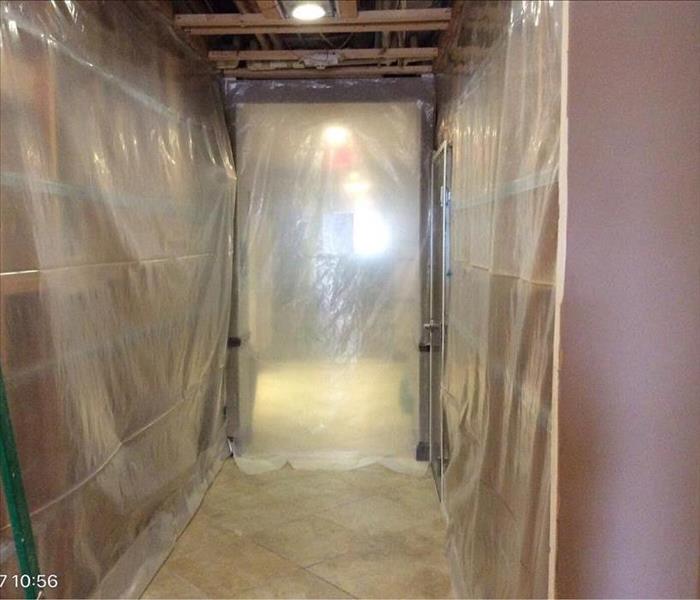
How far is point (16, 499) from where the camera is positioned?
1.49 metres

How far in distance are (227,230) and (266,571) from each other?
78.7 inches

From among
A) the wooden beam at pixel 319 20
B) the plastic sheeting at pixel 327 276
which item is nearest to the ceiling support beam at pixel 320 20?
the wooden beam at pixel 319 20

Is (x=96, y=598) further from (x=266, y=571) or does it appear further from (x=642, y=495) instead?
(x=642, y=495)

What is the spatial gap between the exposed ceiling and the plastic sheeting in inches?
10.0

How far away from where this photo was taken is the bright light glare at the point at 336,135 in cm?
377

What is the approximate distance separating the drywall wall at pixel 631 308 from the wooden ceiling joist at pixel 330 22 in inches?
64.6

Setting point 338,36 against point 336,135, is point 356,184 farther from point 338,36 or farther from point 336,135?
point 338,36

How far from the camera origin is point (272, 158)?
3812 millimetres

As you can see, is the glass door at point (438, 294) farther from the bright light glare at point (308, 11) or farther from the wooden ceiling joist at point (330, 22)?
the bright light glare at point (308, 11)

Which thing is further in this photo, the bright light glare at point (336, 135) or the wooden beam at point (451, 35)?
the bright light glare at point (336, 135)

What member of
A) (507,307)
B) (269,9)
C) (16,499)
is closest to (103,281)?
(16,499)

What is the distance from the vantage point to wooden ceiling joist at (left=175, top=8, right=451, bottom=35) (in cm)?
271

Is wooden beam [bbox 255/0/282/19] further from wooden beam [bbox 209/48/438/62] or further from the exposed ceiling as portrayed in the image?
wooden beam [bbox 209/48/438/62]

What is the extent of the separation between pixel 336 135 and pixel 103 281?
2.03 m
